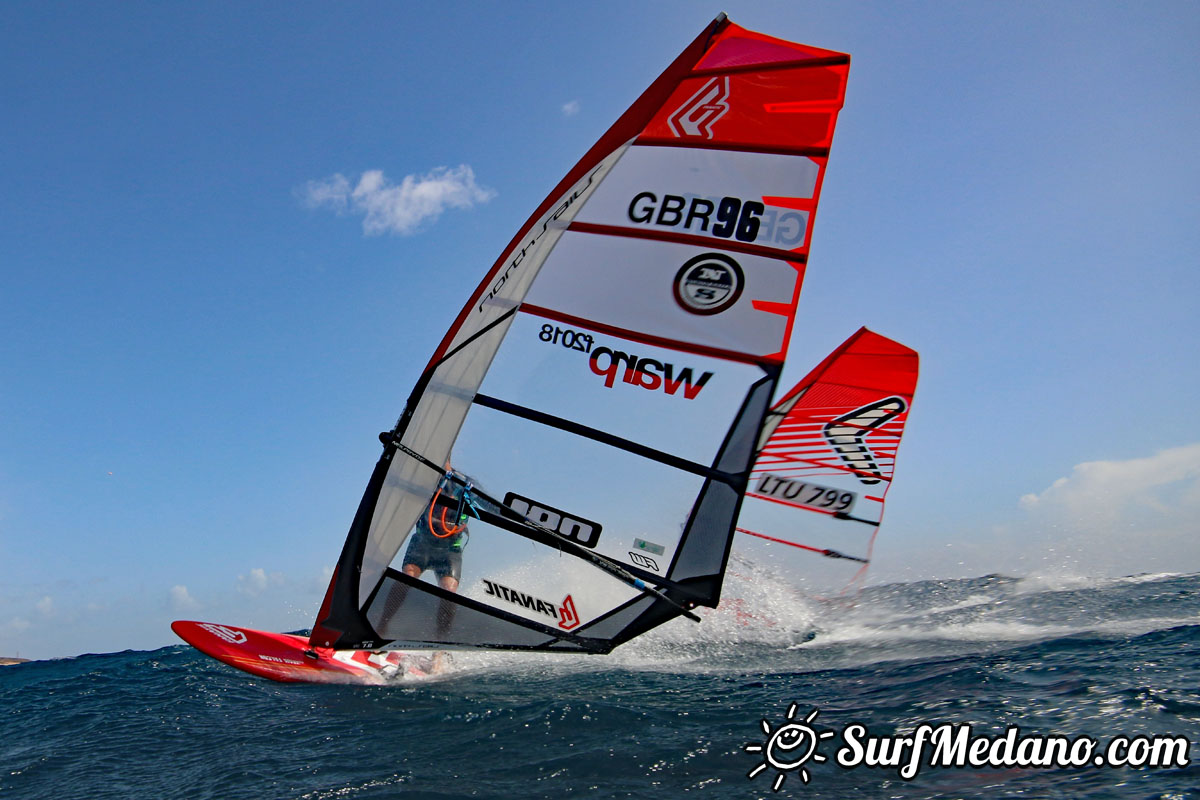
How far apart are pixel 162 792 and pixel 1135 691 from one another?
550 centimetres

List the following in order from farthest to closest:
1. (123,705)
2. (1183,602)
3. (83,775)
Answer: (1183,602)
(123,705)
(83,775)

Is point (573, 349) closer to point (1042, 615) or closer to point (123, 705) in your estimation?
point (123, 705)

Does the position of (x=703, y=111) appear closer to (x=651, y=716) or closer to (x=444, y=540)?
(x=444, y=540)

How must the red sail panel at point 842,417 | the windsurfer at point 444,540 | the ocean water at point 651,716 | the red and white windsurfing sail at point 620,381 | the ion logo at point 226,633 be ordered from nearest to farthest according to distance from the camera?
the ocean water at point 651,716
the red and white windsurfing sail at point 620,381
the windsurfer at point 444,540
the ion logo at point 226,633
the red sail panel at point 842,417

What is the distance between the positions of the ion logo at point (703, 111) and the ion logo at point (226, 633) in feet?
19.2

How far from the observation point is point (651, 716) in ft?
12.8

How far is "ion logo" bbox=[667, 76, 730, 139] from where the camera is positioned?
3.91 m

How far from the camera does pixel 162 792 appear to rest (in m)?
3.38

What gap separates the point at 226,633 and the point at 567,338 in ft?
15.7

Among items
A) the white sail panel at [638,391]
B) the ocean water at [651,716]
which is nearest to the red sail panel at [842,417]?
the ocean water at [651,716]

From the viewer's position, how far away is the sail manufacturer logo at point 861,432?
8.44 metres

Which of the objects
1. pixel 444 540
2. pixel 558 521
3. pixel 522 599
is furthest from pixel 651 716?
pixel 444 540

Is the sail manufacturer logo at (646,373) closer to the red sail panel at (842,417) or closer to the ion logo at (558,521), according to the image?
the ion logo at (558,521)

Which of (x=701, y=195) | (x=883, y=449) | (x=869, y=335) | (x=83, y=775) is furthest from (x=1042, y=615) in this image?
(x=83, y=775)
